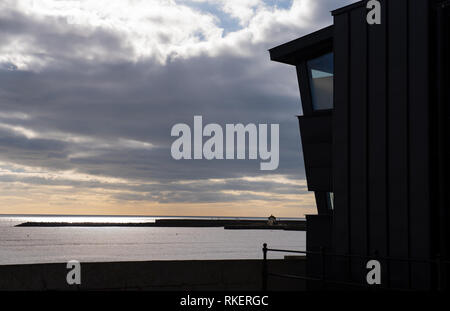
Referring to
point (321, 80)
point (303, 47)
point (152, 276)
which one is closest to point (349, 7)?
point (303, 47)

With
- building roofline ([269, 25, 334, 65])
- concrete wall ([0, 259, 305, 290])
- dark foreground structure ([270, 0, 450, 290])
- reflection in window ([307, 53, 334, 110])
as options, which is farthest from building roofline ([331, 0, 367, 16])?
concrete wall ([0, 259, 305, 290])

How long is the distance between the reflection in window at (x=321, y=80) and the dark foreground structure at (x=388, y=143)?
0.19ft

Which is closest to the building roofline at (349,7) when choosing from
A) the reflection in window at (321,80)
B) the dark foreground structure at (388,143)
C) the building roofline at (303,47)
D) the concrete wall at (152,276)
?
the dark foreground structure at (388,143)

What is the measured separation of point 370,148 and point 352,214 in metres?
1.80

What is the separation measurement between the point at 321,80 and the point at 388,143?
3.77 meters

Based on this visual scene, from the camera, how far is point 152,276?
14414 millimetres

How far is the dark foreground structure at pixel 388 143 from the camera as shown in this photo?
12766 millimetres

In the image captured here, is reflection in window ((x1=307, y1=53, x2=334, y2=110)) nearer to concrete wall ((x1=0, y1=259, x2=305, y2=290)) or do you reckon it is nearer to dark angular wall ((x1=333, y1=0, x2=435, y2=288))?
dark angular wall ((x1=333, y1=0, x2=435, y2=288))

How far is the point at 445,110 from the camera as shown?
42.1 ft

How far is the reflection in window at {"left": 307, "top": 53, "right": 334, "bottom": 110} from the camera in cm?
1635

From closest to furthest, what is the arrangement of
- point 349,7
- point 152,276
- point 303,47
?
point 152,276 < point 349,7 < point 303,47

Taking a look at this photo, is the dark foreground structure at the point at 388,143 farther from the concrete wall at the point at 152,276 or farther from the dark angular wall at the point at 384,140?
the concrete wall at the point at 152,276

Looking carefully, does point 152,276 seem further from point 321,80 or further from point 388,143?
point 321,80
